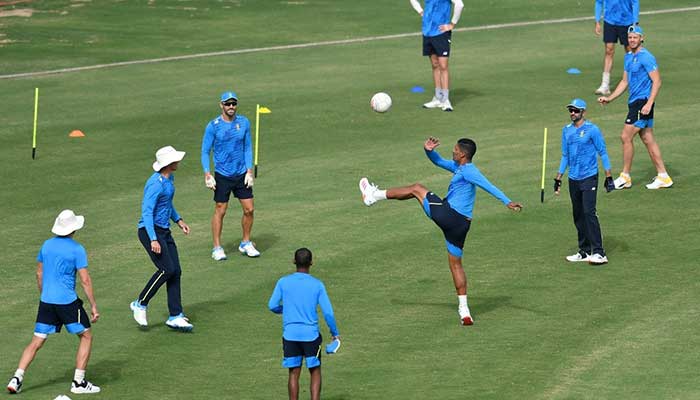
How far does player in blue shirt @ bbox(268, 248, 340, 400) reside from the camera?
16.2 m

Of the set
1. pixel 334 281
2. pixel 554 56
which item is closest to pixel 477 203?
pixel 334 281

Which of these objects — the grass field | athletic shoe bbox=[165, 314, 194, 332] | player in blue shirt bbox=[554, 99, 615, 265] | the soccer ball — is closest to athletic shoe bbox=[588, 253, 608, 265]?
player in blue shirt bbox=[554, 99, 615, 265]

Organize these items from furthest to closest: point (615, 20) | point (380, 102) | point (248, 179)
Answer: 1. point (615, 20)
2. point (380, 102)
3. point (248, 179)

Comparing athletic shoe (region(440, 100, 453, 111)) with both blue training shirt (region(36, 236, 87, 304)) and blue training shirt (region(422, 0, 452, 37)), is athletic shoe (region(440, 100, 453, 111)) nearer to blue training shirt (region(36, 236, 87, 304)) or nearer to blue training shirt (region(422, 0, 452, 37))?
blue training shirt (region(422, 0, 452, 37))

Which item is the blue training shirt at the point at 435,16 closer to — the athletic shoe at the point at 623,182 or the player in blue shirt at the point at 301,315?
the athletic shoe at the point at 623,182

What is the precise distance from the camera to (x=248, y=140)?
74.6 ft

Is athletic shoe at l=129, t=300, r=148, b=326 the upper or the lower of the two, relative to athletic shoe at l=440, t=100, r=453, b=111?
upper

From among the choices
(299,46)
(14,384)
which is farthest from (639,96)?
(299,46)

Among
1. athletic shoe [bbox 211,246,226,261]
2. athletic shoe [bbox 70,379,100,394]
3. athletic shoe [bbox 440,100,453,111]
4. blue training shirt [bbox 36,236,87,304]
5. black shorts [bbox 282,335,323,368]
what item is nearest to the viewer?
black shorts [bbox 282,335,323,368]

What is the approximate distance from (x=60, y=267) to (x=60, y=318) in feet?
2.33

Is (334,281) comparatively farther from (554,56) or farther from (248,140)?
(554,56)

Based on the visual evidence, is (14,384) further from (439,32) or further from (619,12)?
(619,12)

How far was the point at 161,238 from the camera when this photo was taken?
19.8m

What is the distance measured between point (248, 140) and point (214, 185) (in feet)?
3.18
